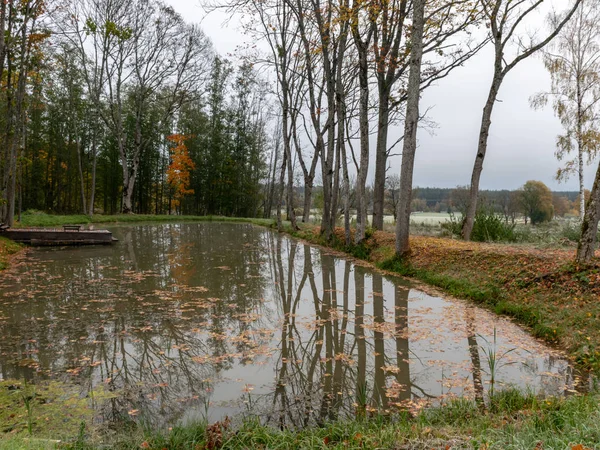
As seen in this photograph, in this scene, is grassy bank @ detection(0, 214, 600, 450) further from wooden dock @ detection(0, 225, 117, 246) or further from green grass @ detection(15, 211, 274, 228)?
green grass @ detection(15, 211, 274, 228)

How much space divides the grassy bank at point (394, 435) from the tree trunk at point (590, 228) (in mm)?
4542

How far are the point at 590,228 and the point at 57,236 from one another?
53.4ft

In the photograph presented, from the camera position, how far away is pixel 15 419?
3.18 meters

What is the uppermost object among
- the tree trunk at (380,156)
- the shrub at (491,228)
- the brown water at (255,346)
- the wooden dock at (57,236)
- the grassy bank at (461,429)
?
the tree trunk at (380,156)

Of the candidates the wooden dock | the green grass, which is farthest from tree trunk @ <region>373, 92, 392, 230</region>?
the green grass

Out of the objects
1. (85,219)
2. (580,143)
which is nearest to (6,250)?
(85,219)

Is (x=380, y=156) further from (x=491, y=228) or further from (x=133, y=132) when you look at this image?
(x=133, y=132)

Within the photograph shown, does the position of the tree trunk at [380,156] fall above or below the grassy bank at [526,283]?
above

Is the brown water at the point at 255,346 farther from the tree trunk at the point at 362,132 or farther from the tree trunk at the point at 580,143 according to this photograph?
the tree trunk at the point at 580,143

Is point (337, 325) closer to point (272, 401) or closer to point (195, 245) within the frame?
point (272, 401)

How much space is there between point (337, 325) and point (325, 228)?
38.0 feet

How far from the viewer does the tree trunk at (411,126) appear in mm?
10328

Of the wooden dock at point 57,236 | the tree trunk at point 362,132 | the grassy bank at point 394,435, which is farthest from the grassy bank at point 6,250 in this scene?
the tree trunk at point 362,132

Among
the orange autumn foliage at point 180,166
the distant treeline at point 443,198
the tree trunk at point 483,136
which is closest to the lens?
the tree trunk at point 483,136
